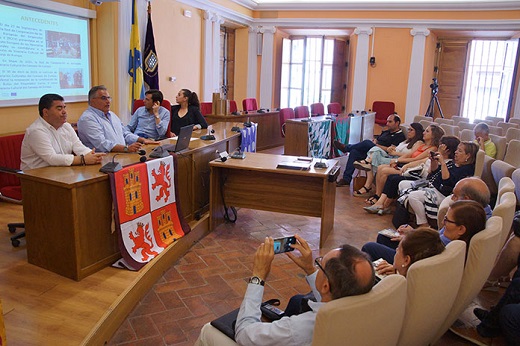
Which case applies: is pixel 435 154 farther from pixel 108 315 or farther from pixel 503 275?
pixel 108 315

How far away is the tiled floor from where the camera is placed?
260 centimetres

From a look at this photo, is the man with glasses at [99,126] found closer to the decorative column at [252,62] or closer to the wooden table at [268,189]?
the wooden table at [268,189]

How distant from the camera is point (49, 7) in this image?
505cm

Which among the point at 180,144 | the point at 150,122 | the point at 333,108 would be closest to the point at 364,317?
the point at 180,144

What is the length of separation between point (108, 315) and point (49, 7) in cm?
407

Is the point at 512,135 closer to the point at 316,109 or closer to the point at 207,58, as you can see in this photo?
the point at 316,109

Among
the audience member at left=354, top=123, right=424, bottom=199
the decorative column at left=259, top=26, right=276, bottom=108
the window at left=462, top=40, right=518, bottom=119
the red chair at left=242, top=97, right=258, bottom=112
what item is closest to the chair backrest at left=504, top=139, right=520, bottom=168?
the audience member at left=354, top=123, right=424, bottom=199

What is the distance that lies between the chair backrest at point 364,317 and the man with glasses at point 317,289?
0.23 feet

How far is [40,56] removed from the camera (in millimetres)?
5059

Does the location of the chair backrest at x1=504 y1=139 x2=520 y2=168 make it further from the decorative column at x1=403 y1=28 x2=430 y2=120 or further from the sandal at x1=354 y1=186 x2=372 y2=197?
the decorative column at x1=403 y1=28 x2=430 y2=120

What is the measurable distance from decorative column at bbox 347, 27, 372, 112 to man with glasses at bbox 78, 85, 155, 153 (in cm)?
780

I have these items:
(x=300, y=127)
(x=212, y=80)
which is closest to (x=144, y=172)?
(x=300, y=127)

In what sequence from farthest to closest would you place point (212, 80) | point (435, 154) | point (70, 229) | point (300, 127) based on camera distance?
point (212, 80) < point (300, 127) < point (435, 154) < point (70, 229)

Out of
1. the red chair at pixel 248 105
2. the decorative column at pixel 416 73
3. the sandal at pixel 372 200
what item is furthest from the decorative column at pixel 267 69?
the sandal at pixel 372 200
